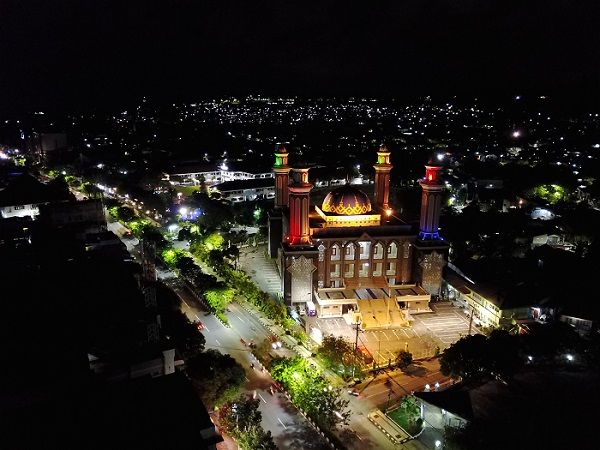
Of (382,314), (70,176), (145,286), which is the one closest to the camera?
(145,286)

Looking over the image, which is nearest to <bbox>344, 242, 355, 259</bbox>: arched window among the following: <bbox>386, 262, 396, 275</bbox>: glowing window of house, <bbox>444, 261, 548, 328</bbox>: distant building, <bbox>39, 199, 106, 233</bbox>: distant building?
<bbox>386, 262, 396, 275</bbox>: glowing window of house

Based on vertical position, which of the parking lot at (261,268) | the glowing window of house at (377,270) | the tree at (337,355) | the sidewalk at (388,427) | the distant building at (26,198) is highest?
the distant building at (26,198)

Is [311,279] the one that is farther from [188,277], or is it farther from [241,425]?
[241,425]

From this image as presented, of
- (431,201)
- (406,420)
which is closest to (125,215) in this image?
(431,201)

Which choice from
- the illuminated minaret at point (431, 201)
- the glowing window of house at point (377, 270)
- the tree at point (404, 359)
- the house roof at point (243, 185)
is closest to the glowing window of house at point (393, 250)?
the glowing window of house at point (377, 270)

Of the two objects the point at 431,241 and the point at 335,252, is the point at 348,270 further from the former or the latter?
the point at 431,241

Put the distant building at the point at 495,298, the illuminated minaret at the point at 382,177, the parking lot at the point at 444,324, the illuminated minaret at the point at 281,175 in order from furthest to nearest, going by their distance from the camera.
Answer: the illuminated minaret at the point at 281,175 < the illuminated minaret at the point at 382,177 < the distant building at the point at 495,298 < the parking lot at the point at 444,324

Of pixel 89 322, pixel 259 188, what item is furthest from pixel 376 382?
pixel 259 188

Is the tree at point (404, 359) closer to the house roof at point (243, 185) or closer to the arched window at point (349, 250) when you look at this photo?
the arched window at point (349, 250)
